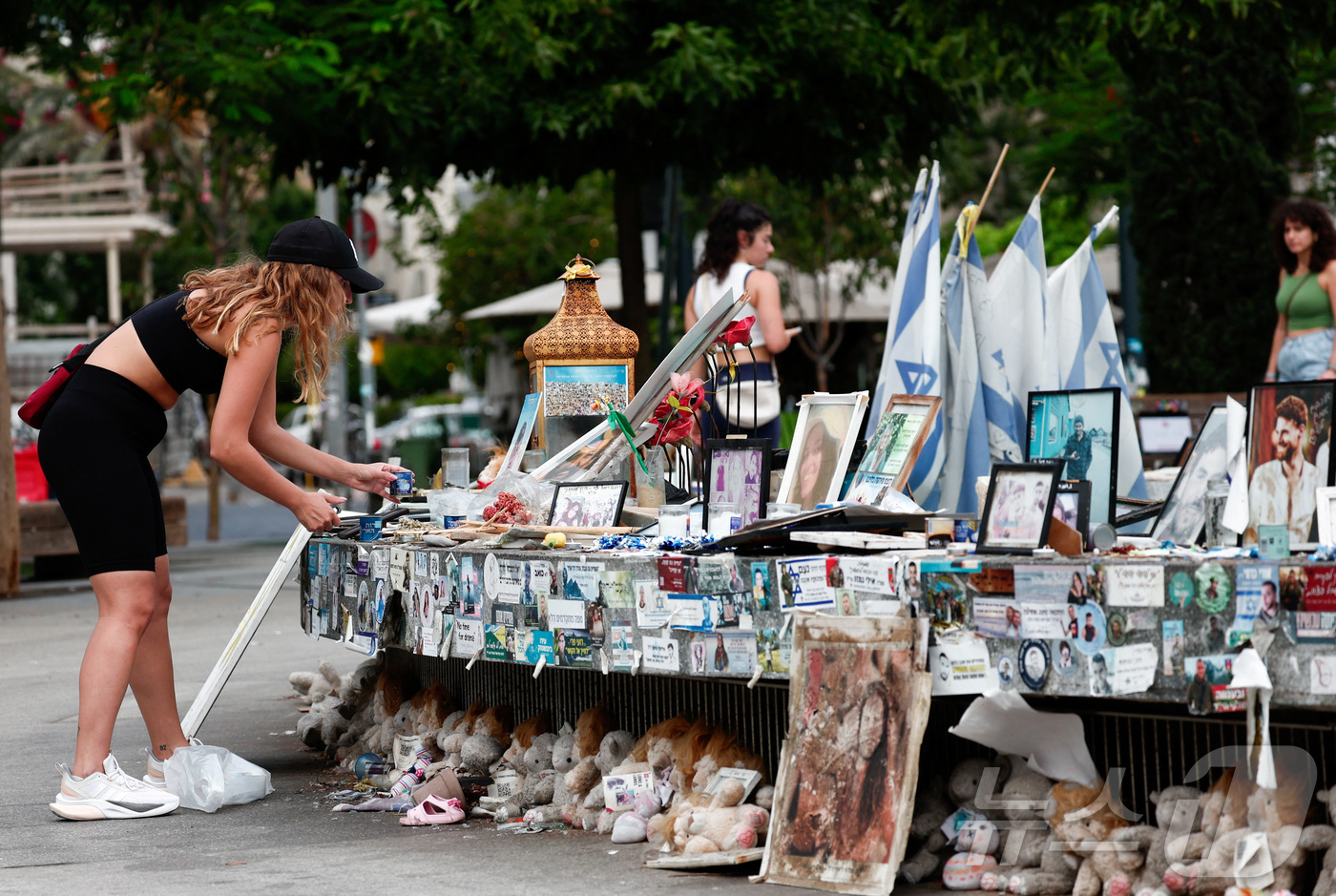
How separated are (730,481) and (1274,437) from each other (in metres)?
1.33

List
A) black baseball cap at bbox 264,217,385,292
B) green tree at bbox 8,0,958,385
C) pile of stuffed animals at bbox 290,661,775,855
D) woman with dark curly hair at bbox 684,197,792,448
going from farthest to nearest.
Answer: green tree at bbox 8,0,958,385 → woman with dark curly hair at bbox 684,197,792,448 → black baseball cap at bbox 264,217,385,292 → pile of stuffed animals at bbox 290,661,775,855

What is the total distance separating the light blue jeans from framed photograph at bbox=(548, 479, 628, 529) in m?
4.51

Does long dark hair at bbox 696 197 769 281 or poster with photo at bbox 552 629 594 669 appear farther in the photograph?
long dark hair at bbox 696 197 769 281

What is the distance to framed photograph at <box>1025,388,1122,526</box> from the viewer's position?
3887 millimetres

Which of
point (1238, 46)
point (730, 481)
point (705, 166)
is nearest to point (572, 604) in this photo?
point (730, 481)

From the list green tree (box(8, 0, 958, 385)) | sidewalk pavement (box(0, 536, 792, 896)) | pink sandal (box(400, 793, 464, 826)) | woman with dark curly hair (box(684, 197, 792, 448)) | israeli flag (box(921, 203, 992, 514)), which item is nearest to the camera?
sidewalk pavement (box(0, 536, 792, 896))

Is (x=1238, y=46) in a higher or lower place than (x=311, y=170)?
higher

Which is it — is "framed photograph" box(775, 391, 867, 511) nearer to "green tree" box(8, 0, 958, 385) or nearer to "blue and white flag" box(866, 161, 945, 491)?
"blue and white flag" box(866, 161, 945, 491)

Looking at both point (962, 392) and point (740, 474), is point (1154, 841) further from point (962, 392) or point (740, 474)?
point (962, 392)

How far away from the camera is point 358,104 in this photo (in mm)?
10219

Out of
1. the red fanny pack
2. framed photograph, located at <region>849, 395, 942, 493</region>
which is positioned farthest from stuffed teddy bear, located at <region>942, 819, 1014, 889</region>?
the red fanny pack

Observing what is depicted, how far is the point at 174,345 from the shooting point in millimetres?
4344

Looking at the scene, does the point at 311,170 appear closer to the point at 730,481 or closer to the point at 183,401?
the point at 730,481

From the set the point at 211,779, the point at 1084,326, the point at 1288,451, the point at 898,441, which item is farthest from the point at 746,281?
the point at 1288,451
